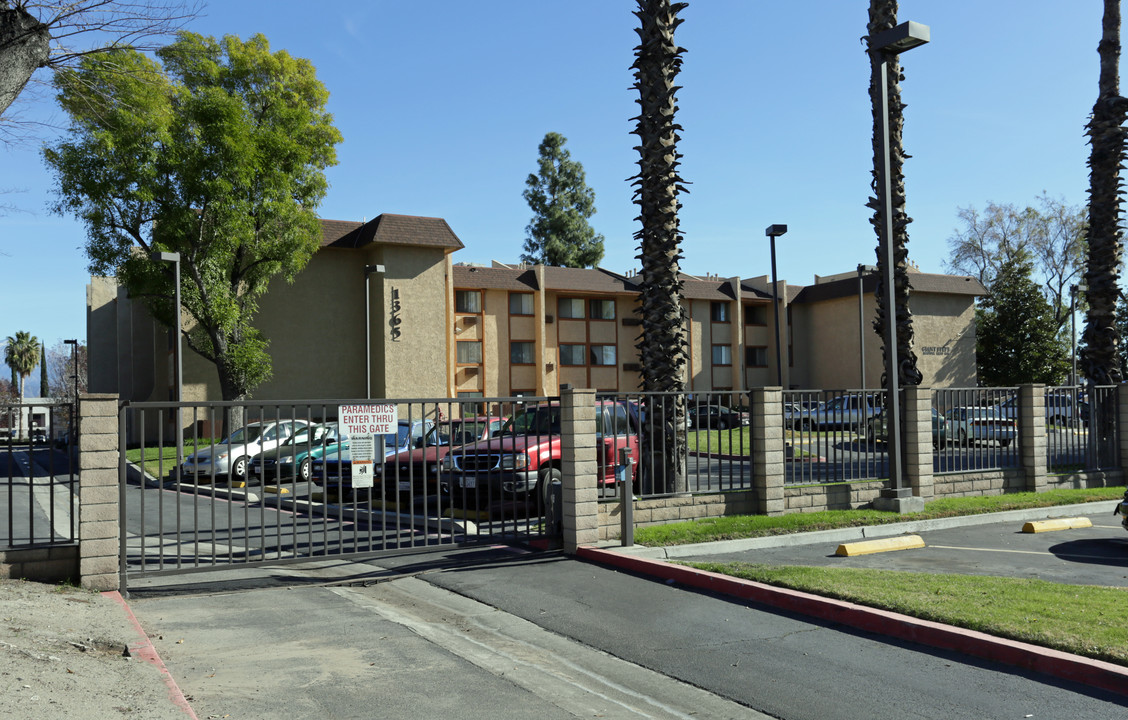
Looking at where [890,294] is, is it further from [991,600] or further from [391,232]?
[391,232]

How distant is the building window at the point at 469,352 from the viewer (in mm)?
44594

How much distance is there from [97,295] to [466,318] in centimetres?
2346

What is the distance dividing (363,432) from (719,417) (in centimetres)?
548

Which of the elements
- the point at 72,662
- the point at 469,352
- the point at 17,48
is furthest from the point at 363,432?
the point at 469,352

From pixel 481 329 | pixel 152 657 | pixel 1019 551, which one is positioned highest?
pixel 481 329

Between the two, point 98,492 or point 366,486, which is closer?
point 98,492

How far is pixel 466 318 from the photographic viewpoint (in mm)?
44688

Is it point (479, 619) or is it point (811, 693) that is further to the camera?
point (479, 619)

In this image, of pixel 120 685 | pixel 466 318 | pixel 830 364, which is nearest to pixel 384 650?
pixel 120 685

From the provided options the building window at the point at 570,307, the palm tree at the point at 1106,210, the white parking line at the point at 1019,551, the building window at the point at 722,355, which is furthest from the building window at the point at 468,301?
the white parking line at the point at 1019,551

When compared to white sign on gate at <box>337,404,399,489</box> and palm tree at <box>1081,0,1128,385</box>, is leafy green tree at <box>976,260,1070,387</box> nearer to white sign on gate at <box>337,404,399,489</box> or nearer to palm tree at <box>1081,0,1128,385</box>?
palm tree at <box>1081,0,1128,385</box>

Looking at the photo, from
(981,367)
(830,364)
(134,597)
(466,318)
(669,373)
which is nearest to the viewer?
(134,597)

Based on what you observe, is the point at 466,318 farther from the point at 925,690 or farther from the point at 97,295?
the point at 925,690

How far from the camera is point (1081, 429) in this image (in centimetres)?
1780
